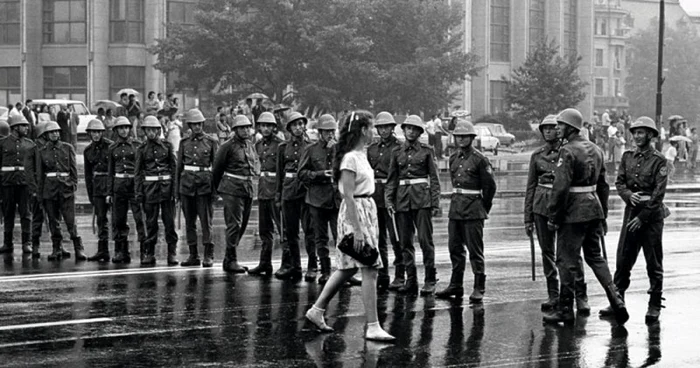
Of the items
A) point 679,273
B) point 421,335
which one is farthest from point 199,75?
point 421,335

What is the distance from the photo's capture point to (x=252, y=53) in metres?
55.9

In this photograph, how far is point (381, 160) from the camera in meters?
15.0

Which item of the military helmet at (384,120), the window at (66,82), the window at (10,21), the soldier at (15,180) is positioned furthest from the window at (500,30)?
the military helmet at (384,120)

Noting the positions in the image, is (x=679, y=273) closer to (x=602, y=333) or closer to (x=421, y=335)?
(x=602, y=333)

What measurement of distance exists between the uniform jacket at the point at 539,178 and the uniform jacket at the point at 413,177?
4.48 ft

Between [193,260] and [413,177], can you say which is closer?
[413,177]

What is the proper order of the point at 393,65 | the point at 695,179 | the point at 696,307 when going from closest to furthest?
the point at 696,307, the point at 695,179, the point at 393,65

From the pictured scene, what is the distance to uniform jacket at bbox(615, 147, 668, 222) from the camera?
1260 centimetres

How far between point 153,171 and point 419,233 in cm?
454

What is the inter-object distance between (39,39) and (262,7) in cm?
2085

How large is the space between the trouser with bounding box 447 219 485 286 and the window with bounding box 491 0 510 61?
270ft

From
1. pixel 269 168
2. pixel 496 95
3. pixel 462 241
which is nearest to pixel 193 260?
pixel 269 168

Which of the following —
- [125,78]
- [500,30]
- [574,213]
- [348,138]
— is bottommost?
[574,213]

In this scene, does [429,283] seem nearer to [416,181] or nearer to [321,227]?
[416,181]
